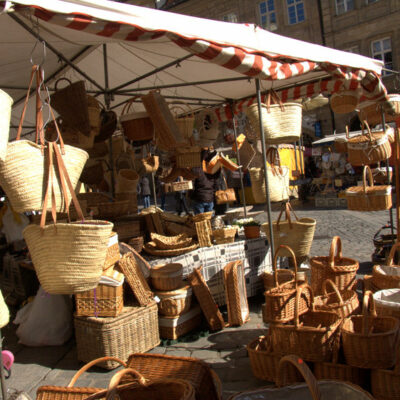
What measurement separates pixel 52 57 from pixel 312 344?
4001mm

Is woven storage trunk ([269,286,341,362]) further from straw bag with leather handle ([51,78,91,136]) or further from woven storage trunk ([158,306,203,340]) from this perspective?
straw bag with leather handle ([51,78,91,136])

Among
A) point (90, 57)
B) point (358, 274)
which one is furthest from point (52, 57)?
point (358, 274)

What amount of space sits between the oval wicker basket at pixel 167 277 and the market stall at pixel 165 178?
11 mm

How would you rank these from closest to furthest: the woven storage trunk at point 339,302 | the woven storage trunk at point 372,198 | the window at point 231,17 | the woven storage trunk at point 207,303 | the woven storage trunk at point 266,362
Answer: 1. the woven storage trunk at point 266,362
2. the woven storage trunk at point 339,302
3. the woven storage trunk at point 207,303
4. the woven storage trunk at point 372,198
5. the window at point 231,17

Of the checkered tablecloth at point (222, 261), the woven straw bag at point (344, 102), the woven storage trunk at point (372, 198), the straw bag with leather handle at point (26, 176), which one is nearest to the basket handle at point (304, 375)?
the straw bag with leather handle at point (26, 176)

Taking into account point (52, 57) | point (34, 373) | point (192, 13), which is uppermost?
point (192, 13)

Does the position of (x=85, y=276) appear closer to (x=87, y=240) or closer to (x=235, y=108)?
(x=87, y=240)

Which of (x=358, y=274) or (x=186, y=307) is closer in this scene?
(x=186, y=307)

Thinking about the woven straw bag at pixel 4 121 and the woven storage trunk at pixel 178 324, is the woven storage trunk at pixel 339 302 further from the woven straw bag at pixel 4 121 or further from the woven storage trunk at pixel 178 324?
the woven straw bag at pixel 4 121

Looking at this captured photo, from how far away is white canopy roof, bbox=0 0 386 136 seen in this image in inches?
85.3

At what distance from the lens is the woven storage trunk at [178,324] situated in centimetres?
374

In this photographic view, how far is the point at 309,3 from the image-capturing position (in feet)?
61.3

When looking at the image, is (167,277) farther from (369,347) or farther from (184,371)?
(369,347)

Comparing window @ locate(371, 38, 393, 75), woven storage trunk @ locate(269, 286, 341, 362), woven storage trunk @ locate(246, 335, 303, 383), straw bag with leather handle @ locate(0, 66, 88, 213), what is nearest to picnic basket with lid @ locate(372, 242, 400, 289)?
woven storage trunk @ locate(269, 286, 341, 362)
